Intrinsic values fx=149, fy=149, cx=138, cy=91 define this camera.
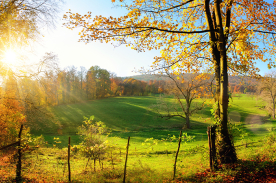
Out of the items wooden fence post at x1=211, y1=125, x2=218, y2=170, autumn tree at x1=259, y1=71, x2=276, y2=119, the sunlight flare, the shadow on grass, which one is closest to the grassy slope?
autumn tree at x1=259, y1=71, x2=276, y2=119

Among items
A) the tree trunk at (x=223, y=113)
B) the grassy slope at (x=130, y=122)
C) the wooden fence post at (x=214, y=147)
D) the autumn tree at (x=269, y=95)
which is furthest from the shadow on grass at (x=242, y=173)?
the autumn tree at (x=269, y=95)

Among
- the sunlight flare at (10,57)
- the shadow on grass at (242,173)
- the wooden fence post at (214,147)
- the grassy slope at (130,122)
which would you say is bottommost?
the grassy slope at (130,122)

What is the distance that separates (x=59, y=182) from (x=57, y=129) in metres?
24.1

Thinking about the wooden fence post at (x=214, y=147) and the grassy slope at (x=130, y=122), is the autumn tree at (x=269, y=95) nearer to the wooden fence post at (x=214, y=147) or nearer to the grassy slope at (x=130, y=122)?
the grassy slope at (x=130, y=122)

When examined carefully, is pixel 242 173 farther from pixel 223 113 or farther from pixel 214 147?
pixel 223 113

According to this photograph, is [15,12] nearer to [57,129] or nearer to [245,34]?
[245,34]

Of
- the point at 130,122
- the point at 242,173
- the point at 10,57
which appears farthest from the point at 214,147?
the point at 130,122

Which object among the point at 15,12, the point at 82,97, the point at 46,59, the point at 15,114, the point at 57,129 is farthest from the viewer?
the point at 82,97

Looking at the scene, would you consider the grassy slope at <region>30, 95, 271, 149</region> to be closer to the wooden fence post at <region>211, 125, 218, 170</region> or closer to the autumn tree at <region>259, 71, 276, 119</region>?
the autumn tree at <region>259, 71, 276, 119</region>

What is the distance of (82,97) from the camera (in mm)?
52219

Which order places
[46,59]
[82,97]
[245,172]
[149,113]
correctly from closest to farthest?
[245,172], [46,59], [149,113], [82,97]

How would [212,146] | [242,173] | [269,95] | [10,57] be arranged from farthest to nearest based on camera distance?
[269,95] < [10,57] < [212,146] < [242,173]

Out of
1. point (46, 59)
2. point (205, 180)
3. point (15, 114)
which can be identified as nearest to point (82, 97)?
point (15, 114)

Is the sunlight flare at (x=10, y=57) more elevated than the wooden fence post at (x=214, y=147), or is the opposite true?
the sunlight flare at (x=10, y=57)
